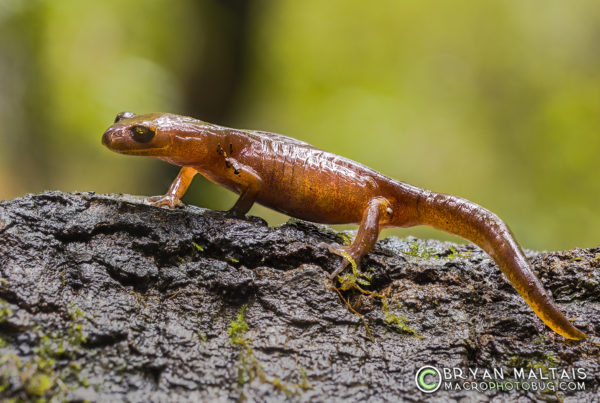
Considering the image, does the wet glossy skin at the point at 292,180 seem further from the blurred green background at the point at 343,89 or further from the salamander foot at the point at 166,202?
the blurred green background at the point at 343,89

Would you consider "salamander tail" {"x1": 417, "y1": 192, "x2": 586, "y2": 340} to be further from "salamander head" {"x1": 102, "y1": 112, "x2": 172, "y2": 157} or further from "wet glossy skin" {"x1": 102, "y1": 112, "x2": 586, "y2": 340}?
"salamander head" {"x1": 102, "y1": 112, "x2": 172, "y2": 157}

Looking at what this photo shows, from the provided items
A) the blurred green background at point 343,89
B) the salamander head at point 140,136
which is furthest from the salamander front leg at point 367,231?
the blurred green background at point 343,89

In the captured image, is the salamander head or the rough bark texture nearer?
the rough bark texture

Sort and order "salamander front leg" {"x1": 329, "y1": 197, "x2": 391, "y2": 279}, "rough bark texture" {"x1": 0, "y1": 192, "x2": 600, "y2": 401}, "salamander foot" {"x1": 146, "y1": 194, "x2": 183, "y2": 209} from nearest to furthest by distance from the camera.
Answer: "rough bark texture" {"x1": 0, "y1": 192, "x2": 600, "y2": 401} → "salamander front leg" {"x1": 329, "y1": 197, "x2": 391, "y2": 279} → "salamander foot" {"x1": 146, "y1": 194, "x2": 183, "y2": 209}

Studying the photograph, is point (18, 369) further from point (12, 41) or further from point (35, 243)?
point (12, 41)

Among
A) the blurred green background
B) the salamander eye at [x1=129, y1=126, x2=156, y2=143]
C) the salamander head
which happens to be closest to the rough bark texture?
the salamander head

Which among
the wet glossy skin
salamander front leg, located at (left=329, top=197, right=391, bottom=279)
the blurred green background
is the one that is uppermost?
the blurred green background

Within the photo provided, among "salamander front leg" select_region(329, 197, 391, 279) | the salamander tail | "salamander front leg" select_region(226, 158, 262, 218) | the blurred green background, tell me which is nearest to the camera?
the salamander tail

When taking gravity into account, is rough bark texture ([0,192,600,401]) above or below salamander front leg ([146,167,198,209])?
below
